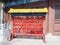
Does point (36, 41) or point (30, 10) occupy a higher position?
point (30, 10)

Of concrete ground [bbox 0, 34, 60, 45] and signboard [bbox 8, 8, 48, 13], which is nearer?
concrete ground [bbox 0, 34, 60, 45]

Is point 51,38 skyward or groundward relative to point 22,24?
groundward

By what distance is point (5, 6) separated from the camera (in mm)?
11828

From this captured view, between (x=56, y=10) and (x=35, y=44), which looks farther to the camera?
(x=56, y=10)

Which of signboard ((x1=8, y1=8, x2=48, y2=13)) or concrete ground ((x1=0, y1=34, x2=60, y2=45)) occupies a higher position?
signboard ((x1=8, y1=8, x2=48, y2=13))

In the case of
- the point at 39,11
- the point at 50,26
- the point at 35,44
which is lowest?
the point at 35,44

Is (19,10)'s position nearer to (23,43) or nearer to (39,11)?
(39,11)

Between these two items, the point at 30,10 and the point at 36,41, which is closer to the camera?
the point at 36,41

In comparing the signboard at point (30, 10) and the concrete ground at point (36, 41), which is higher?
the signboard at point (30, 10)

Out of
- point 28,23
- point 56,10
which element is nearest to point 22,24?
point 28,23

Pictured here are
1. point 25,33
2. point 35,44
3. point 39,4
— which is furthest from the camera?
point 39,4

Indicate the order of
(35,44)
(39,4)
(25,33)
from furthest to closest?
(39,4) < (25,33) < (35,44)

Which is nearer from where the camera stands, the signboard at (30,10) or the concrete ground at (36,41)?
the concrete ground at (36,41)

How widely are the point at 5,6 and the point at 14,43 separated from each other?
288 cm
